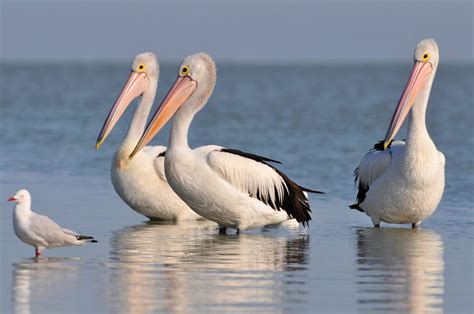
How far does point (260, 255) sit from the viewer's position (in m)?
8.63

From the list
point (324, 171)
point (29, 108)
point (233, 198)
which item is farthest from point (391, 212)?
point (29, 108)

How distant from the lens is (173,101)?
10172mm

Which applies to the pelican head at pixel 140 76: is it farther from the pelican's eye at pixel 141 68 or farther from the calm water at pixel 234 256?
the calm water at pixel 234 256

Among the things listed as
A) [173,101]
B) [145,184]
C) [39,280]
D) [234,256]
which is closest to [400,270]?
[234,256]

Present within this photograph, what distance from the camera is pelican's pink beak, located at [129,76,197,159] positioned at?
10164mm

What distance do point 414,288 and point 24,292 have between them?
7.06 feet

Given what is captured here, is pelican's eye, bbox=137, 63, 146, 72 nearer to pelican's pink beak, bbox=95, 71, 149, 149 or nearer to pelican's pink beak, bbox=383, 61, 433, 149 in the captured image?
pelican's pink beak, bbox=95, 71, 149, 149

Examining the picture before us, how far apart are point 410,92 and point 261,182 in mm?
1413

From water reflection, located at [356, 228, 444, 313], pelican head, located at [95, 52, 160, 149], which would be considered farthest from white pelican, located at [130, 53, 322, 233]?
pelican head, located at [95, 52, 160, 149]

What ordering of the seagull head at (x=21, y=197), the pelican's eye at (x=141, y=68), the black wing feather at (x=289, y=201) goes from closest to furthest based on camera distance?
the seagull head at (x=21, y=197), the black wing feather at (x=289, y=201), the pelican's eye at (x=141, y=68)

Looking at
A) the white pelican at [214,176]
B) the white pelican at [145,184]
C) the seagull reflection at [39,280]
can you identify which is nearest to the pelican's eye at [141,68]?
the white pelican at [145,184]

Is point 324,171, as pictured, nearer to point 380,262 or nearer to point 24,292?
point 380,262

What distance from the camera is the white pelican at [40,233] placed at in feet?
26.9

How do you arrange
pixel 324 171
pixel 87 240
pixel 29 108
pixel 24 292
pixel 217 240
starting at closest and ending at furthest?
pixel 24 292
pixel 87 240
pixel 217 240
pixel 324 171
pixel 29 108
